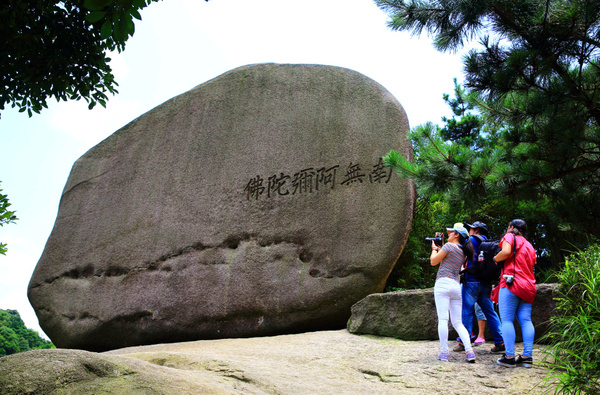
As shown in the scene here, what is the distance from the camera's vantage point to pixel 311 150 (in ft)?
19.0

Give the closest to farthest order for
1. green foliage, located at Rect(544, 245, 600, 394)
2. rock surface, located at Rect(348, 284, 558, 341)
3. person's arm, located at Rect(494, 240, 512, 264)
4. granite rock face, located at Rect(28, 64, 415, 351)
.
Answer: green foliage, located at Rect(544, 245, 600, 394) < person's arm, located at Rect(494, 240, 512, 264) < rock surface, located at Rect(348, 284, 558, 341) < granite rock face, located at Rect(28, 64, 415, 351)

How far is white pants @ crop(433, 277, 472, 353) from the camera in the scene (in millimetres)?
3564

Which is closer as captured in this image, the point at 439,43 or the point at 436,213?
the point at 439,43

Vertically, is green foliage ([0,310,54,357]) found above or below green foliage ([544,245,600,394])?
below

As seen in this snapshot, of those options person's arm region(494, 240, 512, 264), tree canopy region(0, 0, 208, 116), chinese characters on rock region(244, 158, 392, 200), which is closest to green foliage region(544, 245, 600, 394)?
person's arm region(494, 240, 512, 264)

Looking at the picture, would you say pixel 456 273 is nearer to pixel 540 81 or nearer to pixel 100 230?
pixel 540 81

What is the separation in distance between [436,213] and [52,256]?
6.05 metres

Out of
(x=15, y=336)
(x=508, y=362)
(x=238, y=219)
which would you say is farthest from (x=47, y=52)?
(x=15, y=336)

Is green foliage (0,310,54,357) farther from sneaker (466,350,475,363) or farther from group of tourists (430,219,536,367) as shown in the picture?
sneaker (466,350,475,363)

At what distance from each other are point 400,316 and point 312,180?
1.93 meters

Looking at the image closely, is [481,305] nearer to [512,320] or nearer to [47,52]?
[512,320]

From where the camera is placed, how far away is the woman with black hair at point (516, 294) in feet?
11.0

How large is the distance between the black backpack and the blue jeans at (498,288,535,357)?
1.20 ft

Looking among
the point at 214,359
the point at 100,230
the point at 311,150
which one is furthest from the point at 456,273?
the point at 100,230
